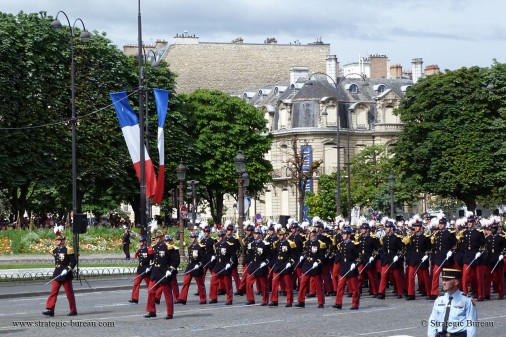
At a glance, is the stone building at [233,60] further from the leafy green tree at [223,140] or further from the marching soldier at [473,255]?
the marching soldier at [473,255]

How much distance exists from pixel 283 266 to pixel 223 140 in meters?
55.0

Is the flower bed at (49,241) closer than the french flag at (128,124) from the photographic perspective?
No

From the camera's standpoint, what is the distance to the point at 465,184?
7431 centimetres

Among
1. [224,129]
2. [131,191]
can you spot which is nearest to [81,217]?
[131,191]

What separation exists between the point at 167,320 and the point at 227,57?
3483 inches

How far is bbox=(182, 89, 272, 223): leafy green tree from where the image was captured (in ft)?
263

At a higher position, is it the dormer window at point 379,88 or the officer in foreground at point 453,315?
the dormer window at point 379,88

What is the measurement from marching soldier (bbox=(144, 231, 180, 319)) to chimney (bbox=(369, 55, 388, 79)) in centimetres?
8809

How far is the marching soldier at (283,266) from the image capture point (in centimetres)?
2752

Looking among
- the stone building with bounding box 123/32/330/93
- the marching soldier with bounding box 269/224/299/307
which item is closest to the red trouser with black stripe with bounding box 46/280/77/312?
the marching soldier with bounding box 269/224/299/307

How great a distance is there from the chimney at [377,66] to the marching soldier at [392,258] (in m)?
82.8

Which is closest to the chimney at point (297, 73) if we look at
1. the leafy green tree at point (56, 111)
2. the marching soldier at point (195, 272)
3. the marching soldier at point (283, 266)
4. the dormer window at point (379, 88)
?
the dormer window at point (379, 88)

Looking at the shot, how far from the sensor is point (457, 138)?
75.6 metres

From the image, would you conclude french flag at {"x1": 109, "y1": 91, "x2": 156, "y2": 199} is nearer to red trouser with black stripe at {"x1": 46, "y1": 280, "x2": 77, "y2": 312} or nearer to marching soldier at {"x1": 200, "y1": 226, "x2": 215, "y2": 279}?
marching soldier at {"x1": 200, "y1": 226, "x2": 215, "y2": 279}
